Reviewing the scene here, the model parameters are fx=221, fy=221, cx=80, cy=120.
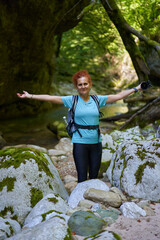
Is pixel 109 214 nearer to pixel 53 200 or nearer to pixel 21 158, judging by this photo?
pixel 53 200

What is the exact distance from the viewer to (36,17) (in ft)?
30.0

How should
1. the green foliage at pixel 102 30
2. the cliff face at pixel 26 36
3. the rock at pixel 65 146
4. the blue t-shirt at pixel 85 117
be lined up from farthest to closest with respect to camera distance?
the cliff face at pixel 26 36 → the green foliage at pixel 102 30 → the rock at pixel 65 146 → the blue t-shirt at pixel 85 117

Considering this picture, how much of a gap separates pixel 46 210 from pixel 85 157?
1093 mm

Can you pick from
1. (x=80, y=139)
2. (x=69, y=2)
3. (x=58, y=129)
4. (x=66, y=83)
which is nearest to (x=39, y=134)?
(x=58, y=129)

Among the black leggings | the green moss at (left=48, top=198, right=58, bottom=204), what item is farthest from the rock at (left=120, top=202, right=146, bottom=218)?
the black leggings

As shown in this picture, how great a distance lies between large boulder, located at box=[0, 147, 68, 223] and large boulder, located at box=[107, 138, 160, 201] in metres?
0.99

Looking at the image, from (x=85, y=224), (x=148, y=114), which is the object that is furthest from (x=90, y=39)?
(x=85, y=224)

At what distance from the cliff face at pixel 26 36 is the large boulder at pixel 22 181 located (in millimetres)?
6961

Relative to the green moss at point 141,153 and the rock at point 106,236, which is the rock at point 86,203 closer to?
the rock at point 106,236

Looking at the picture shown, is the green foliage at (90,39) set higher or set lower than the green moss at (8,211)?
higher

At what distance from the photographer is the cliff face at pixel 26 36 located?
8617 millimetres

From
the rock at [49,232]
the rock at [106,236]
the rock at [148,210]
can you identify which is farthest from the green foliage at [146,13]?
the rock at [49,232]

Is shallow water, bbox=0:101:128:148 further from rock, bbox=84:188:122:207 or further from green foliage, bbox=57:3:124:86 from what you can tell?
rock, bbox=84:188:122:207

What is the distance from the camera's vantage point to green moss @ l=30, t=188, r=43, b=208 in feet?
Answer: 9.44
